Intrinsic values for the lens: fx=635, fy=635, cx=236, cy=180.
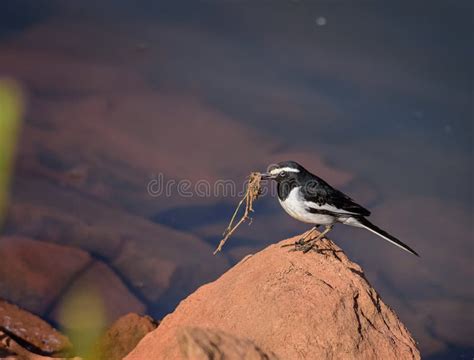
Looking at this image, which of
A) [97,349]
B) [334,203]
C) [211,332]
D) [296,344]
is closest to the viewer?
[211,332]

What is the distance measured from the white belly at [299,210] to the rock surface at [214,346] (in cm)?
199

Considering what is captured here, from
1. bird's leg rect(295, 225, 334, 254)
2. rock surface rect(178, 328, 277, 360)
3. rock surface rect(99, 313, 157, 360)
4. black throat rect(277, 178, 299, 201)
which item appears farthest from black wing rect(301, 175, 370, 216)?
rock surface rect(99, 313, 157, 360)

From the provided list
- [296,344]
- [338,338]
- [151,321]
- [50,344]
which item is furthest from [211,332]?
[50,344]

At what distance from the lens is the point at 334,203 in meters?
7.09

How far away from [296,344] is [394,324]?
5.12 feet

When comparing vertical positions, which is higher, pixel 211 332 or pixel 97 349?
pixel 211 332

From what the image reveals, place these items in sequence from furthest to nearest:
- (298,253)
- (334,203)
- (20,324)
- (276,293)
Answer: (20,324), (334,203), (298,253), (276,293)

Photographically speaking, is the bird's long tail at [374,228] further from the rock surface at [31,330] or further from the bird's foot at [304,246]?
the rock surface at [31,330]

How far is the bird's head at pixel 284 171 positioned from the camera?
7.03 meters

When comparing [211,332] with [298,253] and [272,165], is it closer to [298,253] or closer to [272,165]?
[298,253]

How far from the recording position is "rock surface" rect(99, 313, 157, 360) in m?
8.02

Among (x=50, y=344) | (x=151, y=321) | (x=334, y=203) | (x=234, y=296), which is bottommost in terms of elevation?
(x=50, y=344)

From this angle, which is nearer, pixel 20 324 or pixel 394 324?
pixel 394 324

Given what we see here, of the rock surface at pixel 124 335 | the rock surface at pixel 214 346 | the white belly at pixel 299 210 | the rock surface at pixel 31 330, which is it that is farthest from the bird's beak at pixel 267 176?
the rock surface at pixel 31 330
